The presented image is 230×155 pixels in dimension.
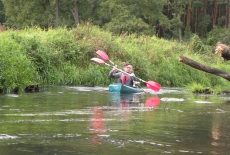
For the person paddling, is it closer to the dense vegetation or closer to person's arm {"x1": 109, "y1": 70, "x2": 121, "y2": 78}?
person's arm {"x1": 109, "y1": 70, "x2": 121, "y2": 78}

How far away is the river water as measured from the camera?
6.48 metres

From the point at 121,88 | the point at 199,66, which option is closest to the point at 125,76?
the point at 121,88

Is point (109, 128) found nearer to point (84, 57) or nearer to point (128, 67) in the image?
point (128, 67)

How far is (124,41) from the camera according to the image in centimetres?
2492

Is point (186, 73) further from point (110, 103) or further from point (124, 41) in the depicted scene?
point (110, 103)

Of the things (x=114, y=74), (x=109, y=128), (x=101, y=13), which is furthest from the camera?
(x=101, y=13)

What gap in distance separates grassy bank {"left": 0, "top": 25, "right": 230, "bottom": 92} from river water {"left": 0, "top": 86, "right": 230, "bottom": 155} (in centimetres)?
290

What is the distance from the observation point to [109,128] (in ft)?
26.8

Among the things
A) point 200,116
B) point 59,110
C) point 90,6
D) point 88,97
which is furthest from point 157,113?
point 90,6

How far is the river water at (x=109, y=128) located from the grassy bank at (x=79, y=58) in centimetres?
290

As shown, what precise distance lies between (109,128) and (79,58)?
43.9 feet

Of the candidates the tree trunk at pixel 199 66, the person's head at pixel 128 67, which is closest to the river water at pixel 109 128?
the tree trunk at pixel 199 66

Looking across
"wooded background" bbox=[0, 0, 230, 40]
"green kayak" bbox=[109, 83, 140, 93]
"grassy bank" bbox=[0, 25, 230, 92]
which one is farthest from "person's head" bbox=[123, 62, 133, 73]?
"wooded background" bbox=[0, 0, 230, 40]

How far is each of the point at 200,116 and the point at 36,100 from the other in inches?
172
